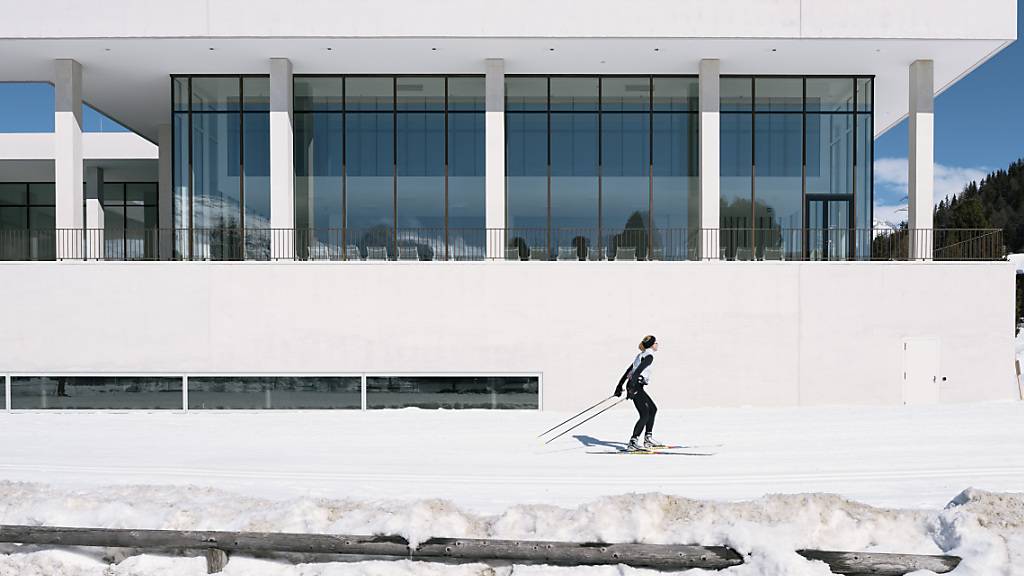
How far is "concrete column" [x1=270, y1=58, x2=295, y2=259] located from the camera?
1820 cm

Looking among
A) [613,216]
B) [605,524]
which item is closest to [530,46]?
[613,216]

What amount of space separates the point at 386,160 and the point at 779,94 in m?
10.5

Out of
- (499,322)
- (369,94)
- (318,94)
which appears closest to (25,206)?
(318,94)

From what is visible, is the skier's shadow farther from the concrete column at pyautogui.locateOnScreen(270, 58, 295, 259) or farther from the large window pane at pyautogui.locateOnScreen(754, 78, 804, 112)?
the large window pane at pyautogui.locateOnScreen(754, 78, 804, 112)

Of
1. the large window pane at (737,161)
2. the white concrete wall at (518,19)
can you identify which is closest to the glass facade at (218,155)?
the white concrete wall at (518,19)

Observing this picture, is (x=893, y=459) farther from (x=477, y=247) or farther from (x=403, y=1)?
(x=403, y=1)

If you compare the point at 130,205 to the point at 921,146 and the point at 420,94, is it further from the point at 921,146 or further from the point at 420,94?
the point at 921,146

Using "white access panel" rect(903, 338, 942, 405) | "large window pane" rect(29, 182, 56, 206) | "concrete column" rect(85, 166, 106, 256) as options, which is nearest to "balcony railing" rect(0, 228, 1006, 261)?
"white access panel" rect(903, 338, 942, 405)

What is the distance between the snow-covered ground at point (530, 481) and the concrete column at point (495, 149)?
5.00 m

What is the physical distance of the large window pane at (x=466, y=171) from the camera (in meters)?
19.3

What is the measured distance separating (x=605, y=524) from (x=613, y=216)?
13541 mm

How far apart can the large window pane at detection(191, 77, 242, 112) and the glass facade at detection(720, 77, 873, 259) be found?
12.8 metres

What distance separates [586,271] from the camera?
16.6 m

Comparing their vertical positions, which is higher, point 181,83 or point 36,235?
point 181,83
